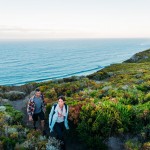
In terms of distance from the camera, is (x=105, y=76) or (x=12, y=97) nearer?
(x=12, y=97)

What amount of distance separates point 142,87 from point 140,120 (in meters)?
6.70

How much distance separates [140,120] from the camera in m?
11.9

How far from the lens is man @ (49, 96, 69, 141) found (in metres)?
11.2

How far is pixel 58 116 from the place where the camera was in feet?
37.1

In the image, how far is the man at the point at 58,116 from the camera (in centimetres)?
1116

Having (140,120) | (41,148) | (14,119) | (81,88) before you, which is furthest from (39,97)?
(81,88)

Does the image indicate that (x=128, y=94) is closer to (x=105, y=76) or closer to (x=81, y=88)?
(x=81, y=88)

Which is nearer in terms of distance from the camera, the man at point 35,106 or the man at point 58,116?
the man at point 58,116

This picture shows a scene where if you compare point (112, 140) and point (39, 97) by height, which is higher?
point (39, 97)

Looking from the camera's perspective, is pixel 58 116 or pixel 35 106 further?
pixel 35 106

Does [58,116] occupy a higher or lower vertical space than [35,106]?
higher

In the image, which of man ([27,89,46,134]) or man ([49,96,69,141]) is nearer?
man ([49,96,69,141])

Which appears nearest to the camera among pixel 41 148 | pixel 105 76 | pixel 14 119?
pixel 41 148

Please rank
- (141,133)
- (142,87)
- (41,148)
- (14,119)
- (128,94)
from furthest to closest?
1. (142,87)
2. (128,94)
3. (14,119)
4. (141,133)
5. (41,148)
